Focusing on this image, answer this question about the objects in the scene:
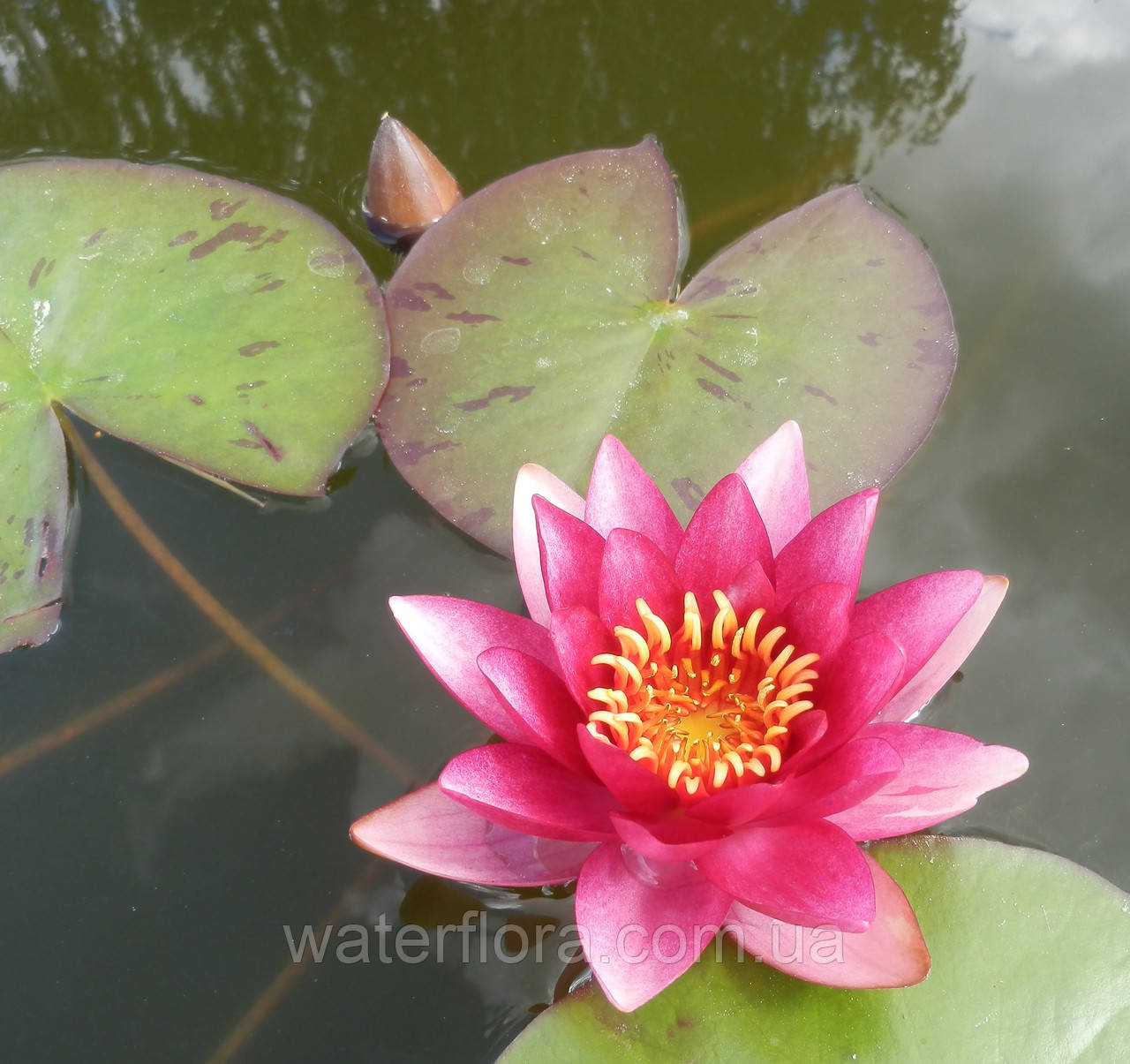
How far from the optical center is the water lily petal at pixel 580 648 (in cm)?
122

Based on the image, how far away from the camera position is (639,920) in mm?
1206

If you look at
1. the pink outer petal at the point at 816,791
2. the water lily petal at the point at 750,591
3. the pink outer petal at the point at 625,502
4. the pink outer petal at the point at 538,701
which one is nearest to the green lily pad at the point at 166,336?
the pink outer petal at the point at 625,502

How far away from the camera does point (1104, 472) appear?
6.48 ft

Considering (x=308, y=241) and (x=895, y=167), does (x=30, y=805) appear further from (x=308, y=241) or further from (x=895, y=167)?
(x=895, y=167)

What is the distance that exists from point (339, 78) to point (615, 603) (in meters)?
2.21

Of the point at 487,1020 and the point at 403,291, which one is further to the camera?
the point at 403,291

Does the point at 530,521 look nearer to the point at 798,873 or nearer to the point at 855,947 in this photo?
the point at 798,873

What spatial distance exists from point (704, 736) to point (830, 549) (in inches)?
13.7

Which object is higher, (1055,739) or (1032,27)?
(1032,27)

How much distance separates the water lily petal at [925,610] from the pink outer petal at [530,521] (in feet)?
1.66

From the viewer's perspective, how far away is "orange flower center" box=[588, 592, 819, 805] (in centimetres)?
124

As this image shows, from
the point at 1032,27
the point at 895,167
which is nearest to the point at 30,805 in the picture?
the point at 895,167

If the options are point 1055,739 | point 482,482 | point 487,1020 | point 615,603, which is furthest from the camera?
point 482,482

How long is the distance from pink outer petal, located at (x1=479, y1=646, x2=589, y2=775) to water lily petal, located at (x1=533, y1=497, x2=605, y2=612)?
0.36 ft
